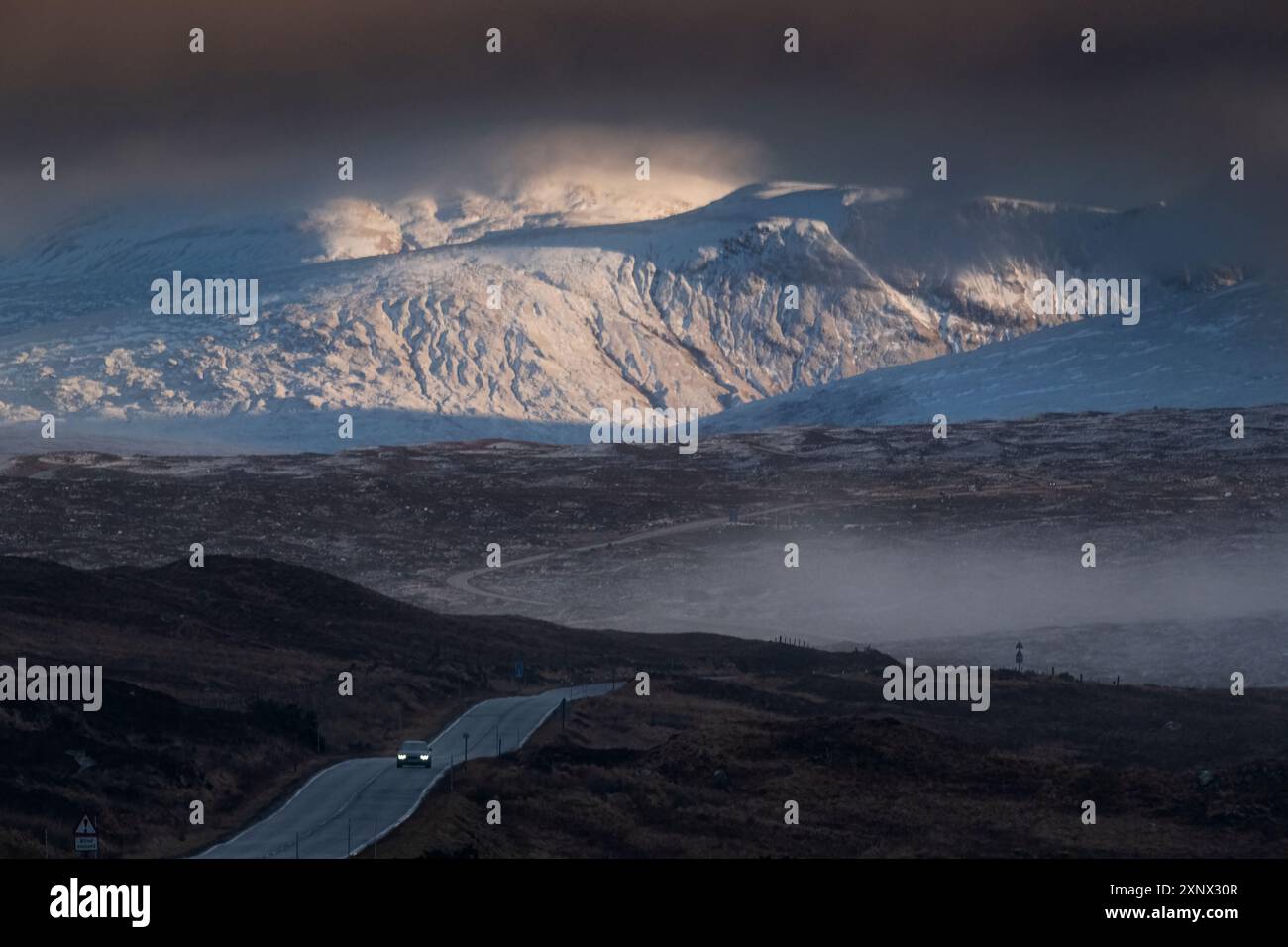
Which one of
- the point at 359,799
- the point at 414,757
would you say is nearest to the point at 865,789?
the point at 414,757

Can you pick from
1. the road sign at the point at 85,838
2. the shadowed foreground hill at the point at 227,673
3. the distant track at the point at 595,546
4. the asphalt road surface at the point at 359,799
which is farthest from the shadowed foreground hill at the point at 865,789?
the distant track at the point at 595,546

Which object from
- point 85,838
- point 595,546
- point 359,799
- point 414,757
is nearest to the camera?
point 85,838

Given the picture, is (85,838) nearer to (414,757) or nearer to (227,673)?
Answer: (414,757)

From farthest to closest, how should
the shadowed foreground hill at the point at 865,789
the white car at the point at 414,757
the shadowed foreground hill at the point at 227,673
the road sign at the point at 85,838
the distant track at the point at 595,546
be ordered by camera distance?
1. the distant track at the point at 595,546
2. the white car at the point at 414,757
3. the shadowed foreground hill at the point at 227,673
4. the shadowed foreground hill at the point at 865,789
5. the road sign at the point at 85,838

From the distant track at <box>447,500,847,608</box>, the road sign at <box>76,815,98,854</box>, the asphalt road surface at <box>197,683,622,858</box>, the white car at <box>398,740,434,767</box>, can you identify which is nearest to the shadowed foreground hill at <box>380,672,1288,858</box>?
the asphalt road surface at <box>197,683,622,858</box>

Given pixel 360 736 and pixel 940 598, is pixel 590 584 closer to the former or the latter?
pixel 940 598

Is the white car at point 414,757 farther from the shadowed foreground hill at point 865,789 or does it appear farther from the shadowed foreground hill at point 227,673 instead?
the shadowed foreground hill at point 227,673
